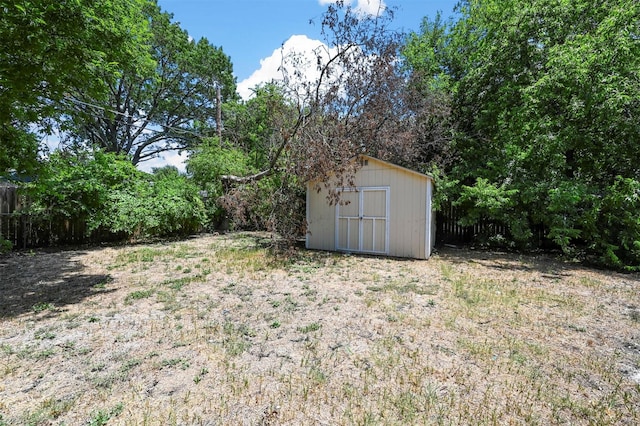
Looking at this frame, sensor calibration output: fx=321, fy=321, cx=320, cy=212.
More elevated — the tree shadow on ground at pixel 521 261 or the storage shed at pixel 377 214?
the storage shed at pixel 377 214

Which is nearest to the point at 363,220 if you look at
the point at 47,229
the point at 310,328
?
the point at 310,328

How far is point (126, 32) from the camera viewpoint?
192 inches

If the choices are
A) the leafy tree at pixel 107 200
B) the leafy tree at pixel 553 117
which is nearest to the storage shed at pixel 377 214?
the leafy tree at pixel 553 117

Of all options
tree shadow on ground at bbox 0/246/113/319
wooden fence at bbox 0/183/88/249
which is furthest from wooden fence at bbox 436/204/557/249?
wooden fence at bbox 0/183/88/249

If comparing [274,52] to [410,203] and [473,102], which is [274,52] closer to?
[410,203]

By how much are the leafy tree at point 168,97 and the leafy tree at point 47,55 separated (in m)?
12.7

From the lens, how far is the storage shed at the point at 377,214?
7445 mm

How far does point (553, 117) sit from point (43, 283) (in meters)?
11.2

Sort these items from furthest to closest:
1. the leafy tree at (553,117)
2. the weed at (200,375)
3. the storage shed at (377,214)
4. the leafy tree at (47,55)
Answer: the storage shed at (377,214), the leafy tree at (553,117), the leafy tree at (47,55), the weed at (200,375)

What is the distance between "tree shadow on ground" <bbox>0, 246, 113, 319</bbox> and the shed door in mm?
5143

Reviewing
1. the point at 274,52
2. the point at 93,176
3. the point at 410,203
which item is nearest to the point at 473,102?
the point at 410,203

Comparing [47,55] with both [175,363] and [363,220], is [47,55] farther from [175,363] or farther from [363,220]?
[363,220]

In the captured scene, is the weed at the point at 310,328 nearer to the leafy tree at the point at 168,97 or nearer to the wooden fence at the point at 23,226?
the wooden fence at the point at 23,226

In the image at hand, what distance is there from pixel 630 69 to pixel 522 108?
2.01 m
